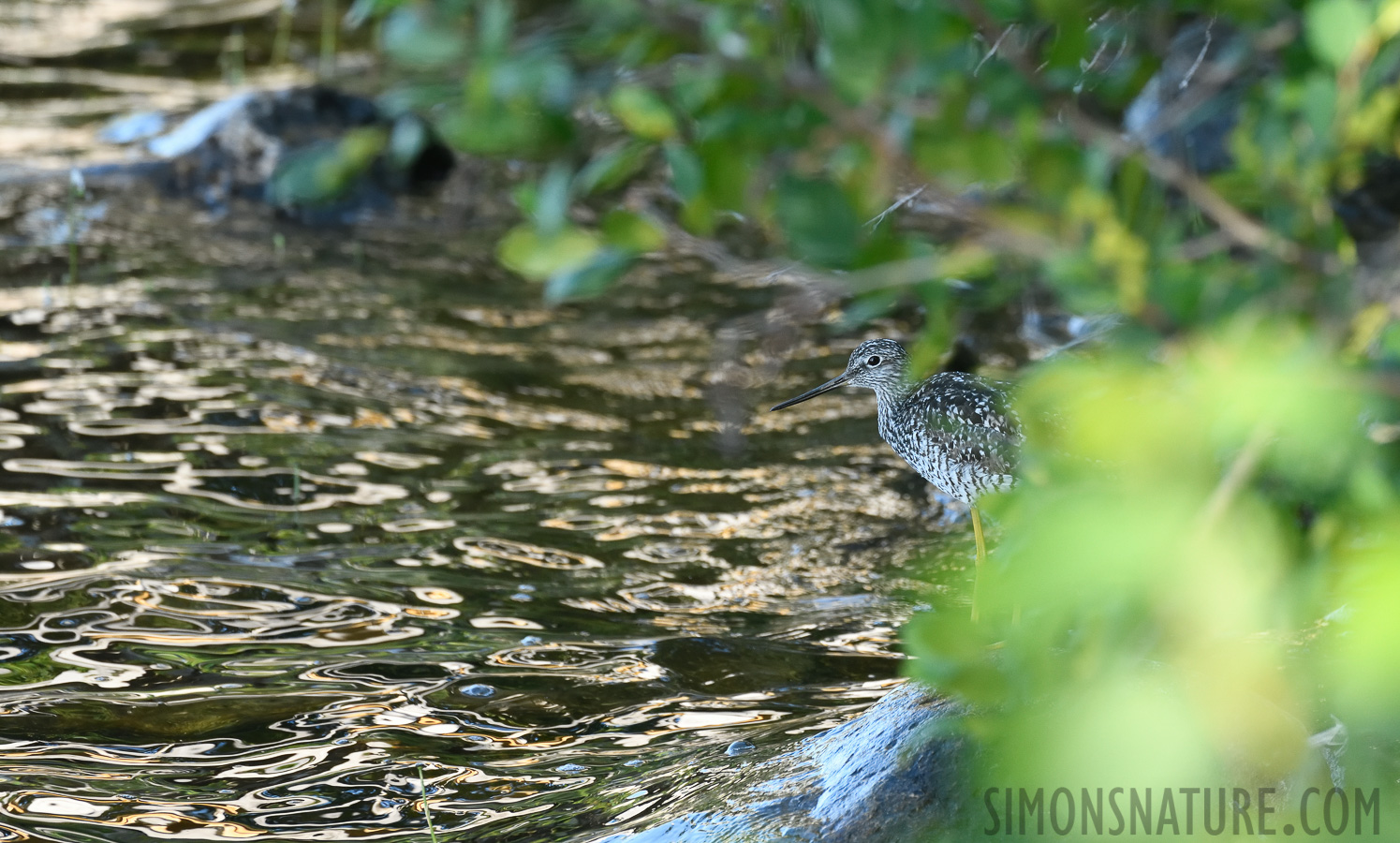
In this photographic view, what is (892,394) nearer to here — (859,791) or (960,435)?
(960,435)

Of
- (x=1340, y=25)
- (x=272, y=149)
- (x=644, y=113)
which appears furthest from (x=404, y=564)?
(x=272, y=149)

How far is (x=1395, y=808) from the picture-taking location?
1.67 meters

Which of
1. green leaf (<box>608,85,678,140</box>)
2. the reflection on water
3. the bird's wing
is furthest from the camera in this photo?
the bird's wing

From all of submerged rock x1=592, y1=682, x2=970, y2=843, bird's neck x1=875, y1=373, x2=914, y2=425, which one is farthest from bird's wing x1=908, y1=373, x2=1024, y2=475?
submerged rock x1=592, y1=682, x2=970, y2=843

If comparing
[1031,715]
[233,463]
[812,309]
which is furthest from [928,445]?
[1031,715]

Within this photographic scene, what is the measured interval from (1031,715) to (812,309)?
0.58 m

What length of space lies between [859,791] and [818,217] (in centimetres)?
242

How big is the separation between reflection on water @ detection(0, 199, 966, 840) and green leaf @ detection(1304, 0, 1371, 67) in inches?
121

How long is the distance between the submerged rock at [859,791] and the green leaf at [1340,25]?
7.52ft

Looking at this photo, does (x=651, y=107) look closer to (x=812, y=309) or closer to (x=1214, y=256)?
(x=812, y=309)

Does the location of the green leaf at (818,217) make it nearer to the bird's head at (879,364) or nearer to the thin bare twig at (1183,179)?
the thin bare twig at (1183,179)

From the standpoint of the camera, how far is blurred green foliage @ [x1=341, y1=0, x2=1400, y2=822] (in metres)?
1.23

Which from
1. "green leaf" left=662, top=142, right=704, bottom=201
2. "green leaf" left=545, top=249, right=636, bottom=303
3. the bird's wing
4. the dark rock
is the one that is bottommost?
"green leaf" left=545, top=249, right=636, bottom=303

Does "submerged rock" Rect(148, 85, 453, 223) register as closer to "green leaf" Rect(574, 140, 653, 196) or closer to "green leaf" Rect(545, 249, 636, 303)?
"green leaf" Rect(574, 140, 653, 196)
